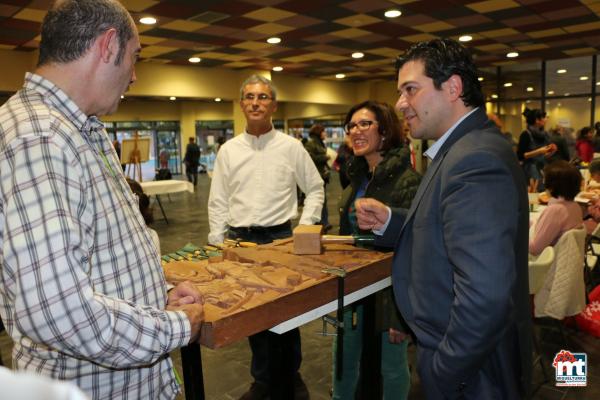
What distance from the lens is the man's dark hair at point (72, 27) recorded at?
3.02 ft

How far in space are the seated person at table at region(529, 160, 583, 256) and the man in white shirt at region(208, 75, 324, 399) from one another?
1484 mm

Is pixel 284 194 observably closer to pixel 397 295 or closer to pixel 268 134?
pixel 268 134

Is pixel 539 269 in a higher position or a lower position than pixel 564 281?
higher

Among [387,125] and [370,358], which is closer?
[370,358]

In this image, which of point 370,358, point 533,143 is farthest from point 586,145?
point 370,358

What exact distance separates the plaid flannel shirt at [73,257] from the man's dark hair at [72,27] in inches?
2.7

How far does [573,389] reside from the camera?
257 centimetres

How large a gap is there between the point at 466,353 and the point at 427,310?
0.52 ft

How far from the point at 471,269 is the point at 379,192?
1.00 meters

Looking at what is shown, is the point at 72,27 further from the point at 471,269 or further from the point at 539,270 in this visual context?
the point at 539,270

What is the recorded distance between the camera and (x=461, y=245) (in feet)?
3.63

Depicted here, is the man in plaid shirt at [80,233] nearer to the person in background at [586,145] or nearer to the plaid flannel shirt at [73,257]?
the plaid flannel shirt at [73,257]

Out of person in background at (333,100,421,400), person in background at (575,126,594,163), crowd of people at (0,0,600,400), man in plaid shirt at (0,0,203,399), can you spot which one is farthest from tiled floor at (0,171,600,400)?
person in background at (575,126,594,163)

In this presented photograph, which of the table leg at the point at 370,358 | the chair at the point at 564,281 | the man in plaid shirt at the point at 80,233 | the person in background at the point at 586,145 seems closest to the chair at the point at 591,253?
the chair at the point at 564,281
